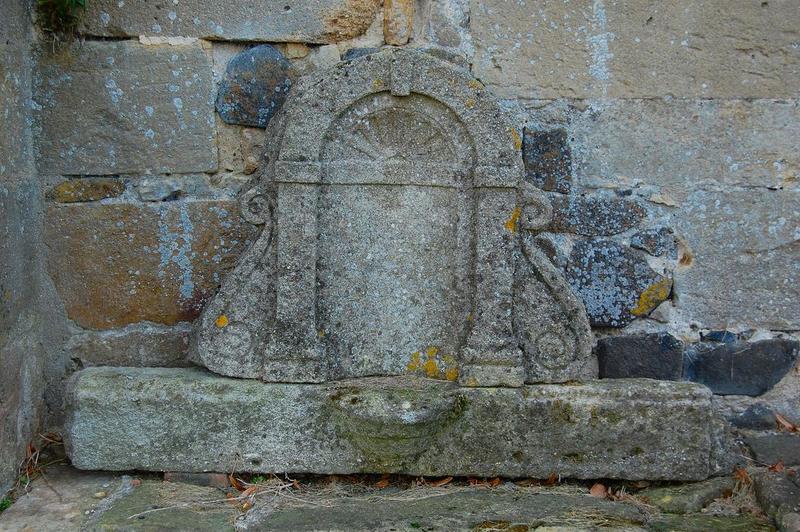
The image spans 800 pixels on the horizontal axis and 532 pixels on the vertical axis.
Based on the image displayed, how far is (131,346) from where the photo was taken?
2.95m

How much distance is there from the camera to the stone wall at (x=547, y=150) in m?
2.86

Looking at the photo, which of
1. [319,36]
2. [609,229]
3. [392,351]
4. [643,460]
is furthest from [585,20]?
[643,460]

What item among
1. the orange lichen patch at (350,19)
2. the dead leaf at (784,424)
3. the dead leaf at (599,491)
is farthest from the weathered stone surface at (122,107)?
the dead leaf at (784,424)

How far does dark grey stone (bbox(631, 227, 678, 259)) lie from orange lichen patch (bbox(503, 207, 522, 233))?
0.62 m

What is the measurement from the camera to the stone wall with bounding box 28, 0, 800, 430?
9.37 ft

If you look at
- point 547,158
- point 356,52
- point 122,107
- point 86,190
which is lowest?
point 86,190

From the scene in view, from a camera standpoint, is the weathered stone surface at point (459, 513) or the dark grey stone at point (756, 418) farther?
the dark grey stone at point (756, 418)

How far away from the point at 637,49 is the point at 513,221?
0.91 meters

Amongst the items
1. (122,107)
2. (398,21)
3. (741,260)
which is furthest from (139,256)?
(741,260)

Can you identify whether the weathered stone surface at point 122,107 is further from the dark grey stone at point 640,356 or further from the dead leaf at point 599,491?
the dead leaf at point 599,491

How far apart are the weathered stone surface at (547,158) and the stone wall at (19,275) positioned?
184 centimetres

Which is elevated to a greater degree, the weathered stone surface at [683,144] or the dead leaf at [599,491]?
the weathered stone surface at [683,144]

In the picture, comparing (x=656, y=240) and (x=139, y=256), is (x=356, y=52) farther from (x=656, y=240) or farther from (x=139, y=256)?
(x=656, y=240)

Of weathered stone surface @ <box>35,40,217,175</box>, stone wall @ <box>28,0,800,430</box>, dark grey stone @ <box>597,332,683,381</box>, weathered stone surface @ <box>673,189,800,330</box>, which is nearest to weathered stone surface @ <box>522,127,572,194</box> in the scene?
stone wall @ <box>28,0,800,430</box>
